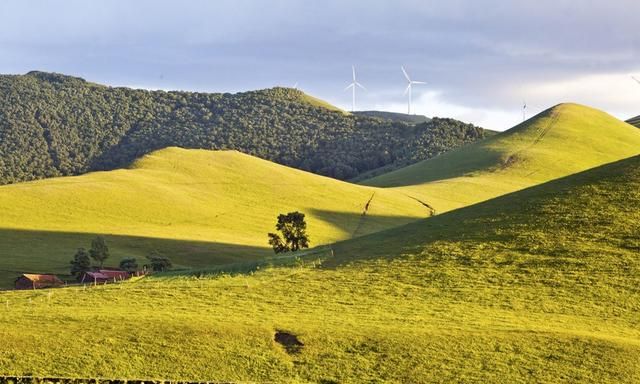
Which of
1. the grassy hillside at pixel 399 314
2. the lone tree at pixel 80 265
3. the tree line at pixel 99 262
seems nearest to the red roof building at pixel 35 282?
the tree line at pixel 99 262

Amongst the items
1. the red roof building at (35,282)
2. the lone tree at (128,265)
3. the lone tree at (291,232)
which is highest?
the lone tree at (291,232)

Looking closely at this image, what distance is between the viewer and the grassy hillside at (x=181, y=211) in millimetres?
113938

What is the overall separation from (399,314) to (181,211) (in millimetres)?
100309

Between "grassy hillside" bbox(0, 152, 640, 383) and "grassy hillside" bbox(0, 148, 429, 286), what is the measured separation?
40.6 metres

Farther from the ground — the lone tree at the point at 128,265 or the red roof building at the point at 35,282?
the lone tree at the point at 128,265

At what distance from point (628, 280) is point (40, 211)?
336 feet

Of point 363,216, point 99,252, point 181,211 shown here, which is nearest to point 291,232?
point 99,252

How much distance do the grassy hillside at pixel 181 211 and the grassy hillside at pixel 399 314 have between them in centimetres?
4055

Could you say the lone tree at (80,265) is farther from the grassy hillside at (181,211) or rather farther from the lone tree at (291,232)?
the lone tree at (291,232)

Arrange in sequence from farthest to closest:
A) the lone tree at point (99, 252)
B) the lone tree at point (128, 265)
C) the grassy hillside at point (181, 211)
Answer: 1. the grassy hillside at point (181, 211)
2. the lone tree at point (99, 252)
3. the lone tree at point (128, 265)

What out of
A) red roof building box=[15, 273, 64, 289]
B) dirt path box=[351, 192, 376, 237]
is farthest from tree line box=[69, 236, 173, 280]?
dirt path box=[351, 192, 376, 237]

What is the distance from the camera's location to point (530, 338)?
4478 centimetres

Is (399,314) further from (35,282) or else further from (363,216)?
(363,216)

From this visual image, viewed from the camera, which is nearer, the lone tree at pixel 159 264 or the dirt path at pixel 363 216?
the lone tree at pixel 159 264
